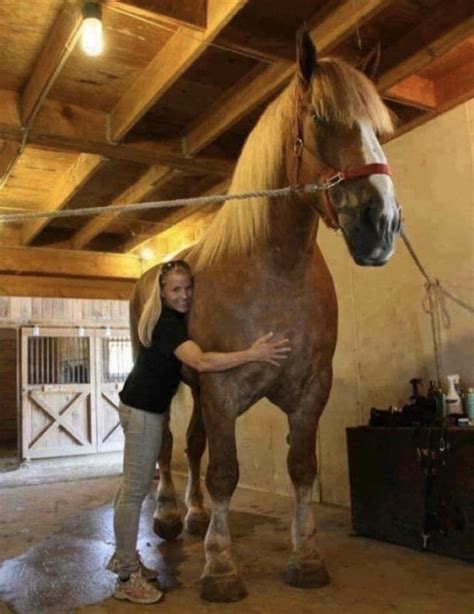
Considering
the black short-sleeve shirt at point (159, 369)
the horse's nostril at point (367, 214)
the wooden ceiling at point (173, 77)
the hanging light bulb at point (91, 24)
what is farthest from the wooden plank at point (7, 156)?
the horse's nostril at point (367, 214)

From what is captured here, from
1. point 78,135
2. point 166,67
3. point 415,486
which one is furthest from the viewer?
point 78,135

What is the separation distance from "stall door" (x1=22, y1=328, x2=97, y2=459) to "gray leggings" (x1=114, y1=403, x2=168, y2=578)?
6169 mm

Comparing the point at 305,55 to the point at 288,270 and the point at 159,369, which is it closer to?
the point at 288,270

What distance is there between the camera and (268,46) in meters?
2.51

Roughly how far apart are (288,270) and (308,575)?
1.08 metres

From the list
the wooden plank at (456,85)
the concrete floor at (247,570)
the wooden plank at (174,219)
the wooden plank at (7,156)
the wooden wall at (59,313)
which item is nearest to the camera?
the concrete floor at (247,570)

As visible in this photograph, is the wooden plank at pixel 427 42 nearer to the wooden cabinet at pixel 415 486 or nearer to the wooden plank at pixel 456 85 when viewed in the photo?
the wooden plank at pixel 456 85

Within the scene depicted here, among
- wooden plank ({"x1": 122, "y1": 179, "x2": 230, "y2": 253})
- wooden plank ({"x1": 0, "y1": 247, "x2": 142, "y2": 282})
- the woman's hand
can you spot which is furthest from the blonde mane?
wooden plank ({"x1": 0, "y1": 247, "x2": 142, "y2": 282})

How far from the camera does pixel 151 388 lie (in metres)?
2.02

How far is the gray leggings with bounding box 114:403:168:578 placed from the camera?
1.96 meters

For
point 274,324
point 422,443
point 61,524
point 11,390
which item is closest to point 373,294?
point 422,443

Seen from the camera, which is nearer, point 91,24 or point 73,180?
point 91,24

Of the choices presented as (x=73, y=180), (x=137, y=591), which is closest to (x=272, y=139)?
(x=137, y=591)

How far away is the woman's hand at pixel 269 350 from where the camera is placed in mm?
1898
